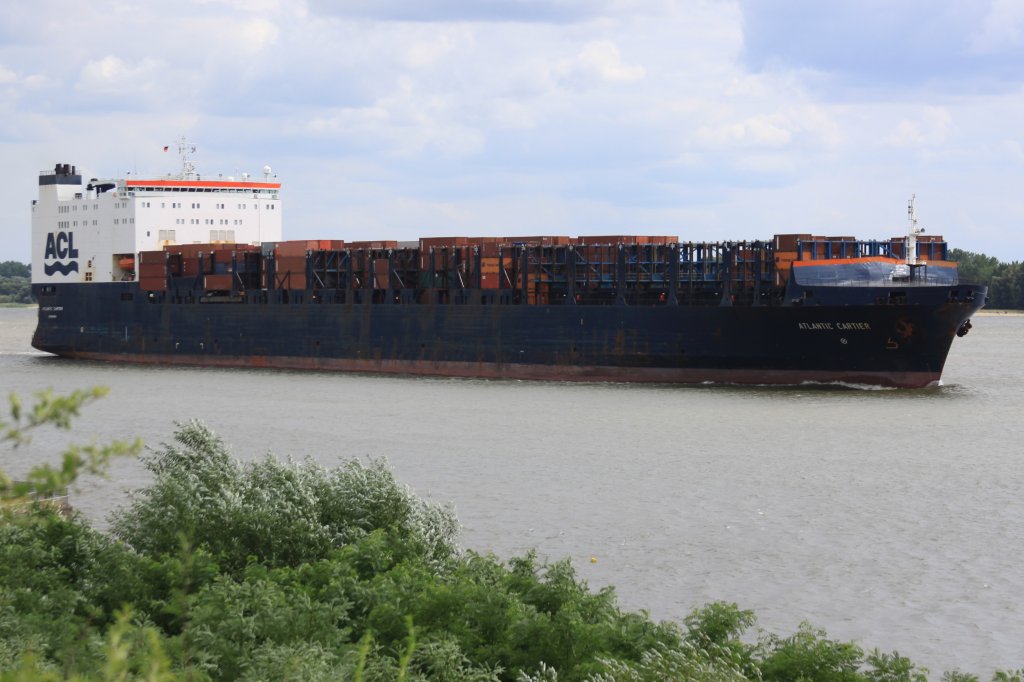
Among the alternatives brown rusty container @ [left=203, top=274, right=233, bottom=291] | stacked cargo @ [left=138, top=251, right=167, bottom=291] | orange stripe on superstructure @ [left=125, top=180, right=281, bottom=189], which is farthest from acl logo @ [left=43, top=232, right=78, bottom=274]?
brown rusty container @ [left=203, top=274, right=233, bottom=291]

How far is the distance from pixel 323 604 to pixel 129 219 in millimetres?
50621

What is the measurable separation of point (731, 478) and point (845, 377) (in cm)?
1609

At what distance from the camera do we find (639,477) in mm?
25375

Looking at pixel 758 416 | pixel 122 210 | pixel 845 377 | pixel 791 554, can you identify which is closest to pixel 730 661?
pixel 791 554

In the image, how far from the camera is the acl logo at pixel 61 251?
199 ft

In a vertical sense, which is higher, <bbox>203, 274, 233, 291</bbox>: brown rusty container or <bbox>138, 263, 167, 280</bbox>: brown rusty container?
<bbox>138, 263, 167, 280</bbox>: brown rusty container

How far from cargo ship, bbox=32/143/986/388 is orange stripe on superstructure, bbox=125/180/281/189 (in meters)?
0.09

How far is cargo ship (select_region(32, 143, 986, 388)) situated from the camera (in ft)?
131

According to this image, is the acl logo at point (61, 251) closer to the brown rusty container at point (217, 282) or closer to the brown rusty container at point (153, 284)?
the brown rusty container at point (153, 284)

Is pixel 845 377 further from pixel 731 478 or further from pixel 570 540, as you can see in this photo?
pixel 570 540

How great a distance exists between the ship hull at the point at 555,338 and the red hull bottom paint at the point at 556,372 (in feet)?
0.15

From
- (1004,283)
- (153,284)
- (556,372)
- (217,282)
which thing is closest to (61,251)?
(153,284)

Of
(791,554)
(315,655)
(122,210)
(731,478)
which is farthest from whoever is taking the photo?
(122,210)

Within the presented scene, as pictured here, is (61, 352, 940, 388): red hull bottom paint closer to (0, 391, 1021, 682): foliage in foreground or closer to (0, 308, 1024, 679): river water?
(0, 308, 1024, 679): river water
